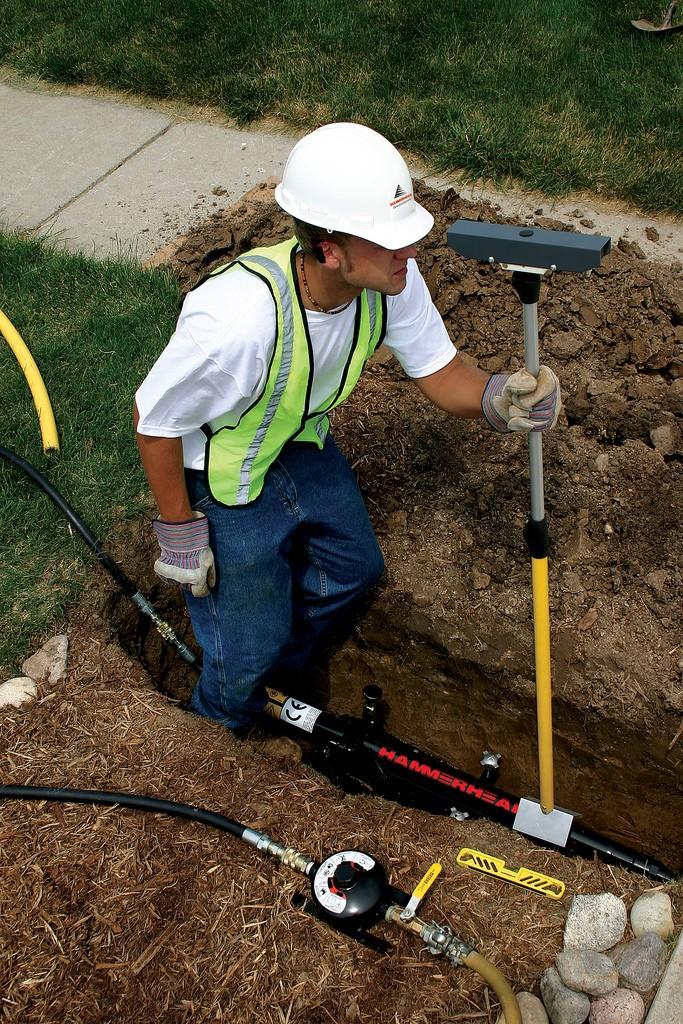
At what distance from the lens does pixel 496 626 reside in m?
3.65

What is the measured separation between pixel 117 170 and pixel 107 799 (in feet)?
14.2

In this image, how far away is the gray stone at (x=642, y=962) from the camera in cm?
256

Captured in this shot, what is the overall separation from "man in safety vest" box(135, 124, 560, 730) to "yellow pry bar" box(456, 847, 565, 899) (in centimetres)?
97

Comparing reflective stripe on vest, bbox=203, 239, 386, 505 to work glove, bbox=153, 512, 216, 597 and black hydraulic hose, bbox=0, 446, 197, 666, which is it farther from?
black hydraulic hose, bbox=0, 446, 197, 666

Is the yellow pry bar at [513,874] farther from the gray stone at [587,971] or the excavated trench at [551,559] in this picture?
the excavated trench at [551,559]

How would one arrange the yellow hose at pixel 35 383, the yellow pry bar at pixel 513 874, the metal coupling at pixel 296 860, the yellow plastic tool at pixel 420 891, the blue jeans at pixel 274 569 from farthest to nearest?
the yellow hose at pixel 35 383
the blue jeans at pixel 274 569
the yellow pry bar at pixel 513 874
the metal coupling at pixel 296 860
the yellow plastic tool at pixel 420 891

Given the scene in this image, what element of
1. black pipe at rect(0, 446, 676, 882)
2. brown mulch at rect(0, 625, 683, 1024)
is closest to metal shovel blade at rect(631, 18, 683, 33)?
black pipe at rect(0, 446, 676, 882)

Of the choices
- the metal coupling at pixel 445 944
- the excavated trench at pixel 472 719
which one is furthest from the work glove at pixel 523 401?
the metal coupling at pixel 445 944

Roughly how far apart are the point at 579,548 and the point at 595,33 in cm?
416

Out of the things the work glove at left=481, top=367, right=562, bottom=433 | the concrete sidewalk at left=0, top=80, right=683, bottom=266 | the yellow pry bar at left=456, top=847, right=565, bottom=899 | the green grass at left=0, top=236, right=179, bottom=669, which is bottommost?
the yellow pry bar at left=456, top=847, right=565, bottom=899

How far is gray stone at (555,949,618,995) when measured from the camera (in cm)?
253

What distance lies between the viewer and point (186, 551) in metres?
→ 3.06

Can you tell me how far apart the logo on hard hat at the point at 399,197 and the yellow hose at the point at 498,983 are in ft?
6.58

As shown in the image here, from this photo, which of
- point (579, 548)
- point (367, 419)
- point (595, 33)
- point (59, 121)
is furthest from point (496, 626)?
point (59, 121)
